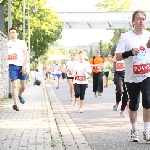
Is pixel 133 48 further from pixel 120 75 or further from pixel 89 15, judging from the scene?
pixel 89 15

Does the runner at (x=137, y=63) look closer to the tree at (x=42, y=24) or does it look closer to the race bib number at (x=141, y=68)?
the race bib number at (x=141, y=68)

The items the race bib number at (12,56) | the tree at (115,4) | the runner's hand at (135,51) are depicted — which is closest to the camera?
the runner's hand at (135,51)

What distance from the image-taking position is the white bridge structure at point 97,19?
65.6 meters

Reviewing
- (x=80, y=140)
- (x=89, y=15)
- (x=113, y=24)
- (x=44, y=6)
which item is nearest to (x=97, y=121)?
(x=80, y=140)

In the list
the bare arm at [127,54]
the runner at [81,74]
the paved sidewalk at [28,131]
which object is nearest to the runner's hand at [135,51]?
the bare arm at [127,54]

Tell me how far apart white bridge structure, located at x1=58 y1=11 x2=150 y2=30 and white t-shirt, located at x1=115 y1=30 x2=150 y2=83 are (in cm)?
5530

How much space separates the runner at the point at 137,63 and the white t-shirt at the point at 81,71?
6.79m

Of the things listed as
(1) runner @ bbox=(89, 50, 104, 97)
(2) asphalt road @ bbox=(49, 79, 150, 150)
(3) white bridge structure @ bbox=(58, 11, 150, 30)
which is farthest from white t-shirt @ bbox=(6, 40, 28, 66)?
(3) white bridge structure @ bbox=(58, 11, 150, 30)

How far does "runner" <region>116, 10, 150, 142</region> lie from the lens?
8242mm

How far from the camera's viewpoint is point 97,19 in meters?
67.1

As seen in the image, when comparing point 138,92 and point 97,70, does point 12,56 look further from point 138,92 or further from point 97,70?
point 97,70

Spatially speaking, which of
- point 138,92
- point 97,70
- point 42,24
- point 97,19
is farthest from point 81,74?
point 97,19

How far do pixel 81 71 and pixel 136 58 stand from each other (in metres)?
7.24

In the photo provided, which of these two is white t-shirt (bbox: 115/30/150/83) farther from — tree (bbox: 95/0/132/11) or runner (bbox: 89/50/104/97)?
tree (bbox: 95/0/132/11)
